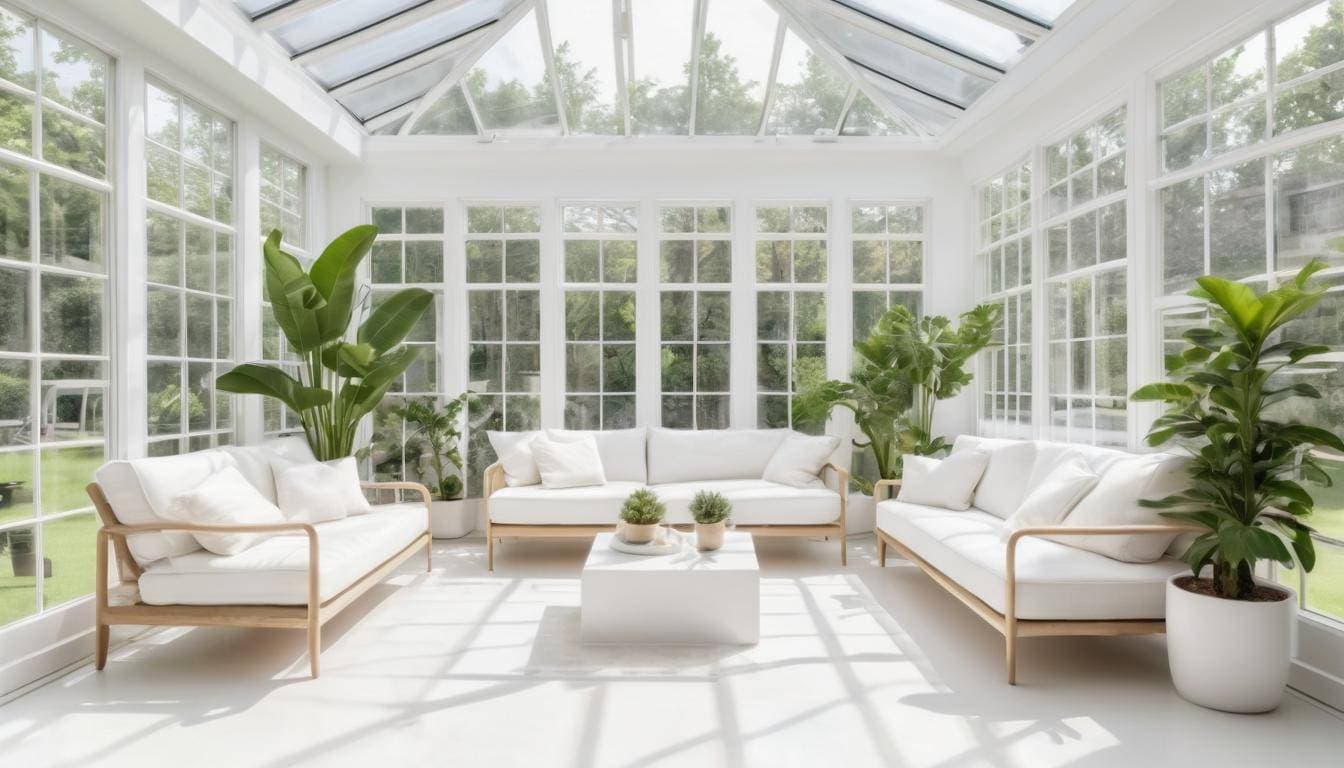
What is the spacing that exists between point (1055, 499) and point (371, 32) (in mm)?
5223

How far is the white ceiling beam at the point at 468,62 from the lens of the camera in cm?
585

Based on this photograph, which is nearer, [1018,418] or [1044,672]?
[1044,672]

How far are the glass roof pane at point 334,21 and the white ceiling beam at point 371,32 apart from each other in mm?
23

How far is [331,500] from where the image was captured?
4750 millimetres

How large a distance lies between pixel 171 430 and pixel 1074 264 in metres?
5.99

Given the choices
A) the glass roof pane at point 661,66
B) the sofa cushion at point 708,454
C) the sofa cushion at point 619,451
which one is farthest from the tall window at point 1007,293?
the sofa cushion at point 619,451

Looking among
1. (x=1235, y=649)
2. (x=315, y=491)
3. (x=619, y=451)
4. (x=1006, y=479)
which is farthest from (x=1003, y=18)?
(x=315, y=491)

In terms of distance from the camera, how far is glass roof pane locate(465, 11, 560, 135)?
6118mm

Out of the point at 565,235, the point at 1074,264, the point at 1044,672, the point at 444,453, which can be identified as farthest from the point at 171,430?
the point at 1074,264

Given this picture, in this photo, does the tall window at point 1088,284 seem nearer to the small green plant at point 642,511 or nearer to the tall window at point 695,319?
the tall window at point 695,319

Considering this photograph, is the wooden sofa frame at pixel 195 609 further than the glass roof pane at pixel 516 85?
No

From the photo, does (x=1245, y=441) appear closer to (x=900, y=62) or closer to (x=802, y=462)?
(x=802, y=462)

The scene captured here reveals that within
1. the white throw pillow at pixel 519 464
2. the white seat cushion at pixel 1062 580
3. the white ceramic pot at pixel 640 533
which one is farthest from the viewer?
the white throw pillow at pixel 519 464

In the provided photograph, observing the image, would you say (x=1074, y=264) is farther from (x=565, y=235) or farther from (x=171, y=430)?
(x=171, y=430)
